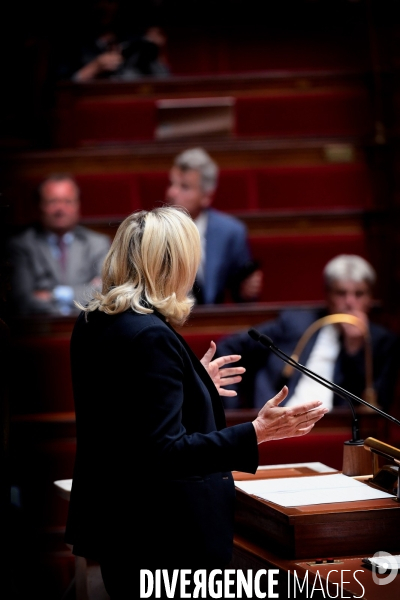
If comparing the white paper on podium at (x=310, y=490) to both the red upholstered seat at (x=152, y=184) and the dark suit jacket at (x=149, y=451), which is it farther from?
the red upholstered seat at (x=152, y=184)

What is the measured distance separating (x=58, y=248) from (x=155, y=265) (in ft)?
5.58

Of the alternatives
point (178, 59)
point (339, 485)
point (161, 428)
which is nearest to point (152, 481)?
point (161, 428)

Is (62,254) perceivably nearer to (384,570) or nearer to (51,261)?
(51,261)

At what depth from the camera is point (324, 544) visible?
1.06 metres

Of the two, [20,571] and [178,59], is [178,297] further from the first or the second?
[178,59]

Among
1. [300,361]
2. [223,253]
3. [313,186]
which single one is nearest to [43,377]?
[300,361]

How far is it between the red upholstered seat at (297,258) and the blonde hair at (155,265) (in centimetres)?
178

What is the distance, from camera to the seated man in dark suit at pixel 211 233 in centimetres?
260

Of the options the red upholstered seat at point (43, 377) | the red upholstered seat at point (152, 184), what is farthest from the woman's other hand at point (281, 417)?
the red upholstered seat at point (152, 184)

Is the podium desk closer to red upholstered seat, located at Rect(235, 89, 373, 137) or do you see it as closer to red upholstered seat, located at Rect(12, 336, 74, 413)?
red upholstered seat, located at Rect(12, 336, 74, 413)

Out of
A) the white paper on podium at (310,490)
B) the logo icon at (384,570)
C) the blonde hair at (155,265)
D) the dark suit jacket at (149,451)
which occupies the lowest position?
the logo icon at (384,570)

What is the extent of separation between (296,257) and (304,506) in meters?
1.74

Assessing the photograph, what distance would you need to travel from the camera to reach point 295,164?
2.91 metres

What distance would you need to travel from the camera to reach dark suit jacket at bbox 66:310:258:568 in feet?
3.11
